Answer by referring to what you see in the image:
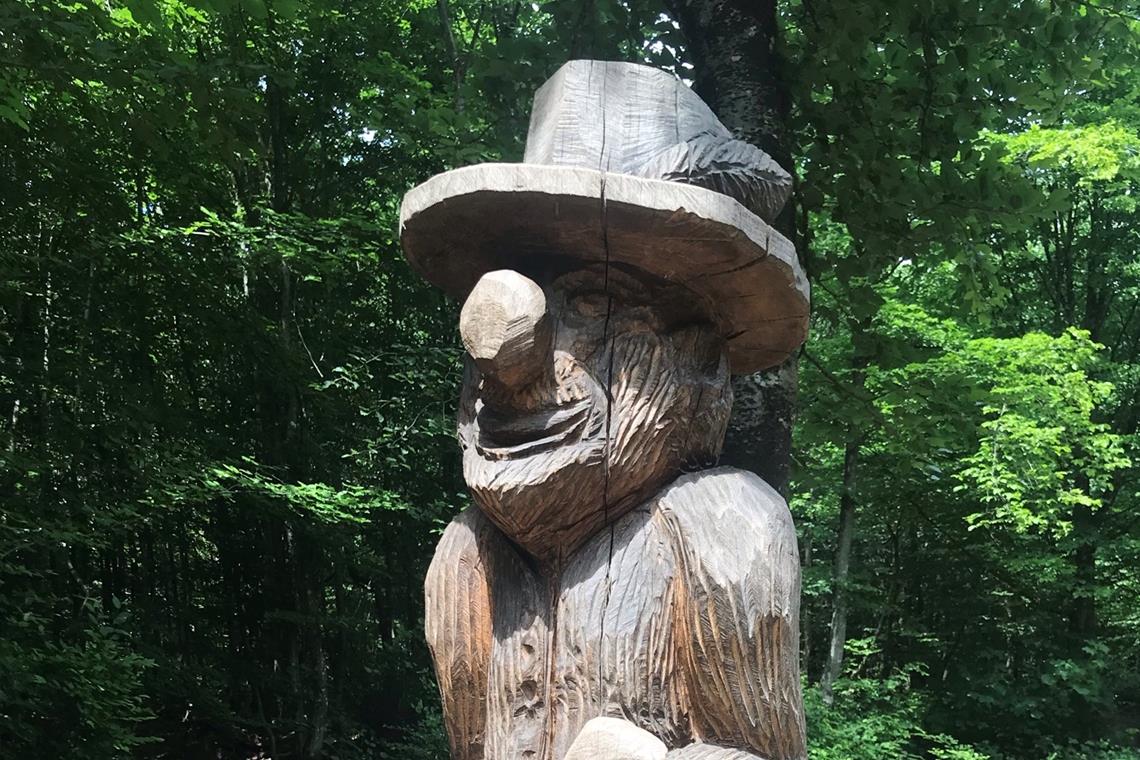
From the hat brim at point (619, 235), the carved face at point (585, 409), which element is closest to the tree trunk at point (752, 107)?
the hat brim at point (619, 235)

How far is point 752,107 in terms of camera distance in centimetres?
305

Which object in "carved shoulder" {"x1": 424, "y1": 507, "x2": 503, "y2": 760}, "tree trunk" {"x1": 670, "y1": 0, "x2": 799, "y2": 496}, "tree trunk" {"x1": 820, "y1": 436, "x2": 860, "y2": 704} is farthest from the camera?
"tree trunk" {"x1": 820, "y1": 436, "x2": 860, "y2": 704}

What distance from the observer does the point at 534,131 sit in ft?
6.75

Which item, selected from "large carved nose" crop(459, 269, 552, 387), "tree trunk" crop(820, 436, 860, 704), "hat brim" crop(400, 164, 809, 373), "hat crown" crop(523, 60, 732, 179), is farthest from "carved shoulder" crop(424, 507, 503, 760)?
"tree trunk" crop(820, 436, 860, 704)

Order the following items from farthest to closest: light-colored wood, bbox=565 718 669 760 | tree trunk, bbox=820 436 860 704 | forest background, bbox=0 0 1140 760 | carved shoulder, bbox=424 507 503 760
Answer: tree trunk, bbox=820 436 860 704 → forest background, bbox=0 0 1140 760 → carved shoulder, bbox=424 507 503 760 → light-colored wood, bbox=565 718 669 760

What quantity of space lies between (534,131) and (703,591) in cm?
110

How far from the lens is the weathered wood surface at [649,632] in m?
1.57

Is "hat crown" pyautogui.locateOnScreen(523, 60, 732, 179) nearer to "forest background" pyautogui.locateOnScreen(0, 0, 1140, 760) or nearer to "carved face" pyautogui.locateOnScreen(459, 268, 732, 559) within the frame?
"carved face" pyautogui.locateOnScreen(459, 268, 732, 559)

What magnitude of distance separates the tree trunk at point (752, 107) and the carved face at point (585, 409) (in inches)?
44.2

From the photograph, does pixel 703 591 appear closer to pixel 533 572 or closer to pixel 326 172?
pixel 533 572

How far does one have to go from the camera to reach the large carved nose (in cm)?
162

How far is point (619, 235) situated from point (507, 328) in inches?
10.6

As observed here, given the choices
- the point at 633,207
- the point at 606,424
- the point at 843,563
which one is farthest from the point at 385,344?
the point at 633,207

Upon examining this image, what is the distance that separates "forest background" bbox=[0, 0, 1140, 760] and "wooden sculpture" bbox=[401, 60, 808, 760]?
4.72 ft
